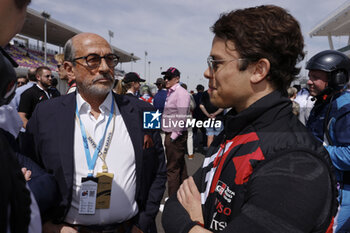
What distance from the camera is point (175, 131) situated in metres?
4.82

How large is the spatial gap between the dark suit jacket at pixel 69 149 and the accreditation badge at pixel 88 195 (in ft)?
0.26

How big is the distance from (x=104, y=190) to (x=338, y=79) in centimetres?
245

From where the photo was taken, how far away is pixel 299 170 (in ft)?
2.82

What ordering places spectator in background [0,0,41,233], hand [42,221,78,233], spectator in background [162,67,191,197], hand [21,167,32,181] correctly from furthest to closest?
spectator in background [162,67,191,197], hand [42,221,78,233], hand [21,167,32,181], spectator in background [0,0,41,233]

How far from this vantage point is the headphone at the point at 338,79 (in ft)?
8.09

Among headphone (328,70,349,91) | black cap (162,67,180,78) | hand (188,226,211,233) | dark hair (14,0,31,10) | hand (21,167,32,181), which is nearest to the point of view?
dark hair (14,0,31,10)

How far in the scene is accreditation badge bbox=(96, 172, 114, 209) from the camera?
1695 millimetres

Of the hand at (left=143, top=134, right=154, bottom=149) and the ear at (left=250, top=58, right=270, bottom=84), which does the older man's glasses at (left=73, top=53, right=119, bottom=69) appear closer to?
the hand at (left=143, top=134, right=154, bottom=149)

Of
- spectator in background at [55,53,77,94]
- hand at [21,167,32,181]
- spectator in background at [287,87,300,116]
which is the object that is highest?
spectator in background at [55,53,77,94]

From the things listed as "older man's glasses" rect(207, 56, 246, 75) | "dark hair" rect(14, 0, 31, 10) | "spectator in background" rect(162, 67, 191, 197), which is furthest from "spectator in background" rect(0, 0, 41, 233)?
"spectator in background" rect(162, 67, 191, 197)

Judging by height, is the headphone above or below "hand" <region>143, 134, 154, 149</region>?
above

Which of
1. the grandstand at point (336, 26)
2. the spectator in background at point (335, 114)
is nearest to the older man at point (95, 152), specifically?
the spectator in background at point (335, 114)

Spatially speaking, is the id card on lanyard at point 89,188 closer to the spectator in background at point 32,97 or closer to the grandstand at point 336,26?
the spectator in background at point 32,97

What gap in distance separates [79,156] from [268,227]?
1375 millimetres
